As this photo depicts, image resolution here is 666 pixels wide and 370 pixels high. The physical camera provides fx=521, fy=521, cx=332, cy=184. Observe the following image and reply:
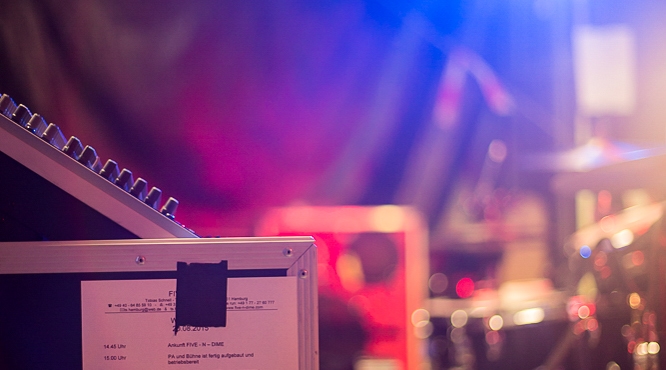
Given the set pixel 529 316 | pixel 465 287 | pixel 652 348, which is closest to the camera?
pixel 652 348

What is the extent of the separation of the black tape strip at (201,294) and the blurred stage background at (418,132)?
4.06 feet

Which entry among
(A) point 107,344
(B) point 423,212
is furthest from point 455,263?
(A) point 107,344

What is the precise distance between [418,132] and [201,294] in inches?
97.7

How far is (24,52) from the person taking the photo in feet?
7.27

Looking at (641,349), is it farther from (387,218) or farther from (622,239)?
(387,218)

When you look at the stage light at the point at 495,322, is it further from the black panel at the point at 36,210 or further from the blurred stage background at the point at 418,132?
the black panel at the point at 36,210

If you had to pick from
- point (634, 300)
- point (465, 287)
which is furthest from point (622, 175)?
point (465, 287)

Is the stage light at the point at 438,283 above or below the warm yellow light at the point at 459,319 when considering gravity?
above

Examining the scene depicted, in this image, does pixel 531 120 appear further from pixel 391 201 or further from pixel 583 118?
pixel 391 201

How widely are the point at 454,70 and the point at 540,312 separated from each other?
1.46 meters

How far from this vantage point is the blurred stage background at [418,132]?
2258 mm

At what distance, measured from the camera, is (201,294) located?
755 mm

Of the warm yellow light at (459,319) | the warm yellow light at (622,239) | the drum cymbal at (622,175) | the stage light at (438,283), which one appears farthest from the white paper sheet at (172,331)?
the stage light at (438,283)

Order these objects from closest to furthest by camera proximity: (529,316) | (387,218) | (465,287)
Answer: (529,316) < (387,218) < (465,287)
